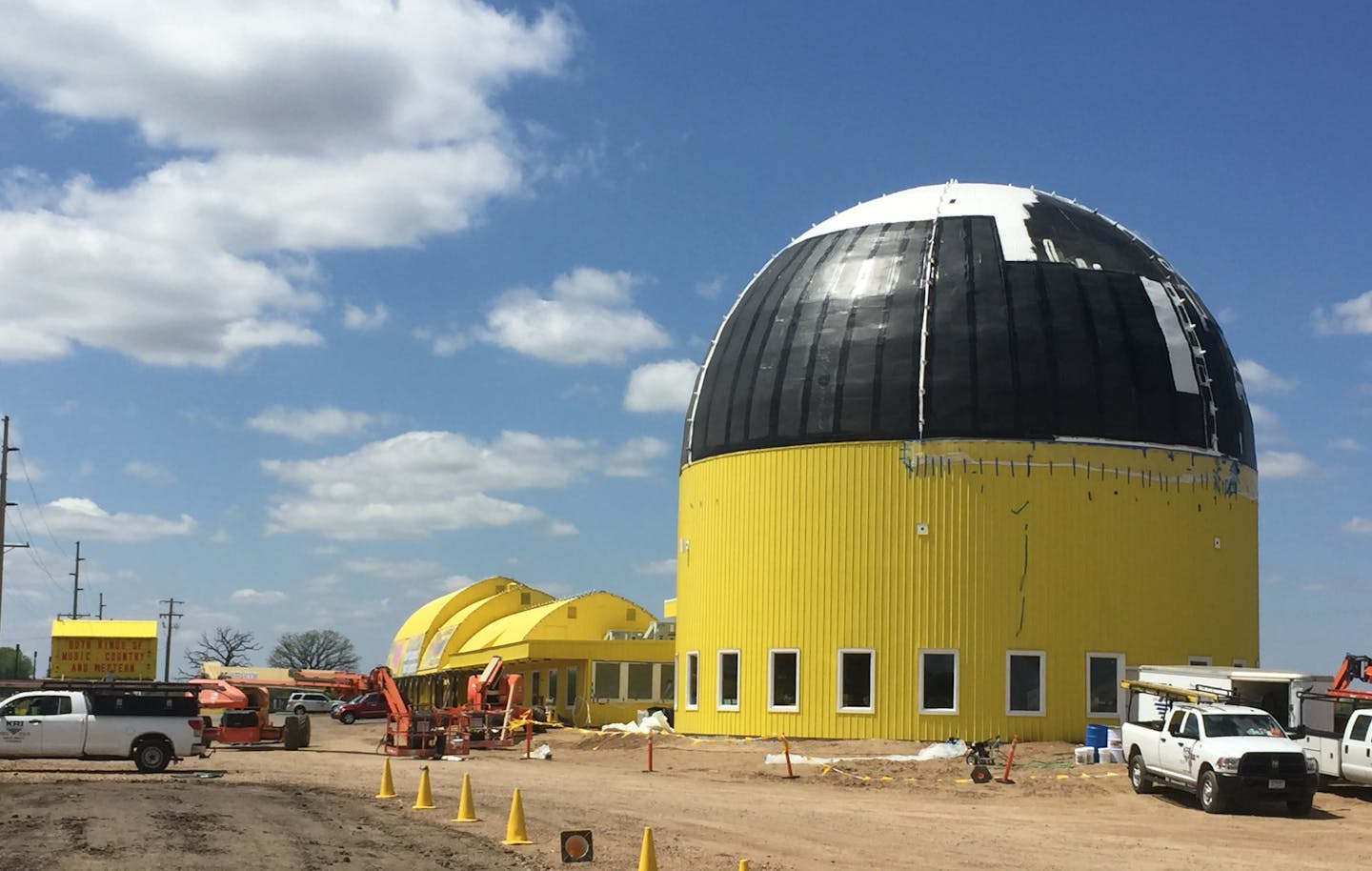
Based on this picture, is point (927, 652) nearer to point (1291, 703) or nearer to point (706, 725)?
point (706, 725)

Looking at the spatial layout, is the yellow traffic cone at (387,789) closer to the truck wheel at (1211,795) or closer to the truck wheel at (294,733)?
the truck wheel at (1211,795)

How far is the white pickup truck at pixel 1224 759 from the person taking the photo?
25.8 m

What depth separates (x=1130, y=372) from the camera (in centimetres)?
3972

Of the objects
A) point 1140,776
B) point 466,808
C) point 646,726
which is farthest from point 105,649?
point 1140,776

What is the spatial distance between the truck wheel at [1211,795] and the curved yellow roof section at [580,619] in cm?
3411

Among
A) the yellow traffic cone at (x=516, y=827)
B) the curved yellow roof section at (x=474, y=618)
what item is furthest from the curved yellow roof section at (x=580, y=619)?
the yellow traffic cone at (x=516, y=827)

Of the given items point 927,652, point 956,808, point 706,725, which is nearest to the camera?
point 956,808

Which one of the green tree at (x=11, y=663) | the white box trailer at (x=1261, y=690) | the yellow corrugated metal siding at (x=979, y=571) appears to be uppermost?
Answer: the yellow corrugated metal siding at (x=979, y=571)

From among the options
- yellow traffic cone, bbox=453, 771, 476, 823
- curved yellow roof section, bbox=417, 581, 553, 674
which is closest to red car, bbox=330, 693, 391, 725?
curved yellow roof section, bbox=417, 581, 553, 674

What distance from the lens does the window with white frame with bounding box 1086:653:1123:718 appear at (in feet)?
127

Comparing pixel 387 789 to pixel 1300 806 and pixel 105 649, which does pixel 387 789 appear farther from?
pixel 105 649

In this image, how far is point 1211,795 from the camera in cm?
2617

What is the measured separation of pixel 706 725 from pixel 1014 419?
12.0m

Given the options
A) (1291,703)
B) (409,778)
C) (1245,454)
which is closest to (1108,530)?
(1245,454)
